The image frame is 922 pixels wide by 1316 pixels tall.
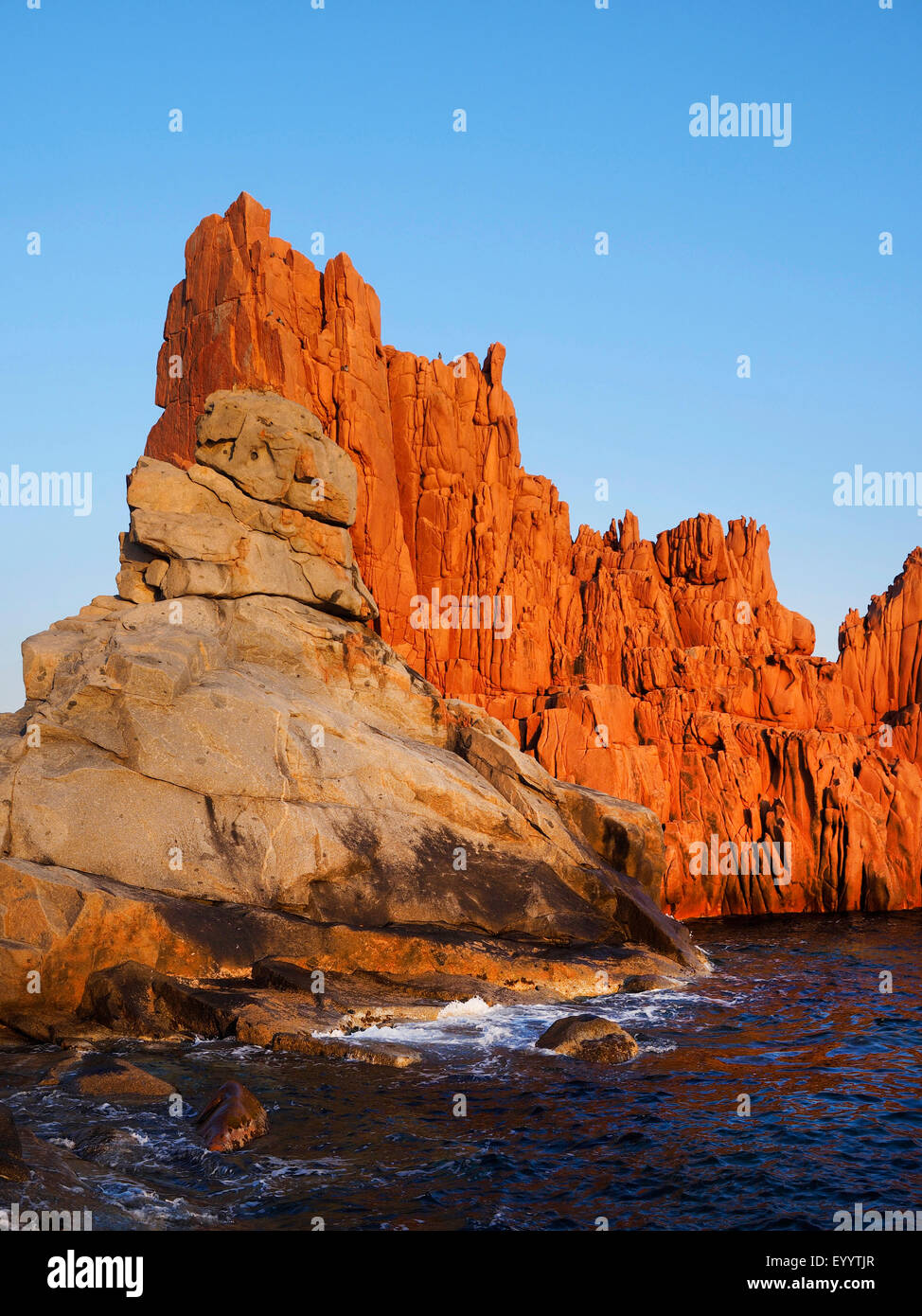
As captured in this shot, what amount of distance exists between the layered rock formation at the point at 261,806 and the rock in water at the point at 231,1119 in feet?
15.8

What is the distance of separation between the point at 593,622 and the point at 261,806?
132ft

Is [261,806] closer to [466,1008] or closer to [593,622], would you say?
[466,1008]

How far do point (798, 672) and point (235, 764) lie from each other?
43818 millimetres

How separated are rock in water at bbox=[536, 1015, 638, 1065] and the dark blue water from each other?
487 mm

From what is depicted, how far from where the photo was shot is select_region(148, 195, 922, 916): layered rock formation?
52.2 m

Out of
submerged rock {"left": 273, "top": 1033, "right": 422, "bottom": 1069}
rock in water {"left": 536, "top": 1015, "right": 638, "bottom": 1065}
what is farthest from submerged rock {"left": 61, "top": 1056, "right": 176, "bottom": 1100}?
rock in water {"left": 536, "top": 1015, "right": 638, "bottom": 1065}

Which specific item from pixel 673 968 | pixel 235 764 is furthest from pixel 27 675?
pixel 673 968

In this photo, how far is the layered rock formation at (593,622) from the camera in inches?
2053

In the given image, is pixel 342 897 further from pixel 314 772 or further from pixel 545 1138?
pixel 545 1138

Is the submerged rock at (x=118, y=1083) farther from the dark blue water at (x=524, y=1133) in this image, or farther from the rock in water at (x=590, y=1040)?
the rock in water at (x=590, y=1040)

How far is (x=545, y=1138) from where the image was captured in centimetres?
1858

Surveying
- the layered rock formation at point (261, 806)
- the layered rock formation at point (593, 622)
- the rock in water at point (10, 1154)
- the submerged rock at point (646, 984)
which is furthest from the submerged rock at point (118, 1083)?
the layered rock formation at point (593, 622)

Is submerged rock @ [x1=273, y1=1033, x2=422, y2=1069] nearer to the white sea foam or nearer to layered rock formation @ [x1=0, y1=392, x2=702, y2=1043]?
layered rock formation @ [x1=0, y1=392, x2=702, y2=1043]

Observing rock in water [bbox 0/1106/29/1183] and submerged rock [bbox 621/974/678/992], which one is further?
submerged rock [bbox 621/974/678/992]
